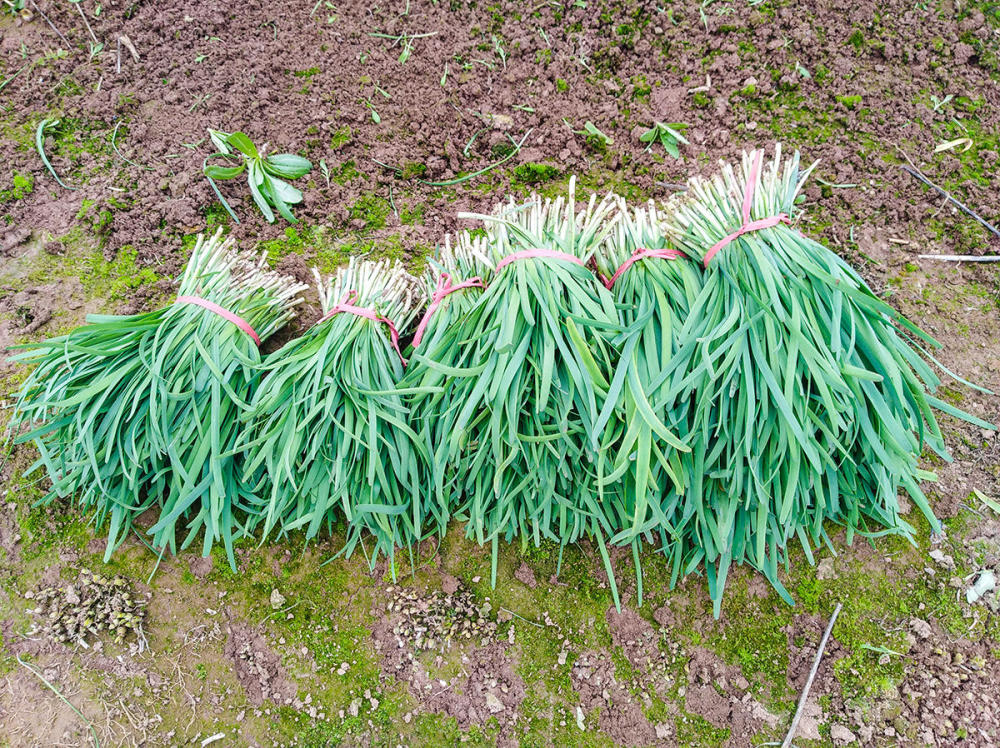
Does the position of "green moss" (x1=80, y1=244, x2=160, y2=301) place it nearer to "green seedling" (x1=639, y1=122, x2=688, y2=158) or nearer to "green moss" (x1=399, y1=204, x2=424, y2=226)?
"green moss" (x1=399, y1=204, x2=424, y2=226)

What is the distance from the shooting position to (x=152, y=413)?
1459 millimetres

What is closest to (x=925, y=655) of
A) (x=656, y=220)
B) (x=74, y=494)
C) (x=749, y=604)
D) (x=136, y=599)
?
(x=749, y=604)

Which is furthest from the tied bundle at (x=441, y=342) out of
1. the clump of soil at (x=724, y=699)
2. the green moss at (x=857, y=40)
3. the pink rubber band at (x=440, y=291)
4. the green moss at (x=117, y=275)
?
the green moss at (x=857, y=40)

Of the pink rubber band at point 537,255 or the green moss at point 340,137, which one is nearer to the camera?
the pink rubber band at point 537,255

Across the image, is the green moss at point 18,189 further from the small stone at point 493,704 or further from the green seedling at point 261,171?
the small stone at point 493,704

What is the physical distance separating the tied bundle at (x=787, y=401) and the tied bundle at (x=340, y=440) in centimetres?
67

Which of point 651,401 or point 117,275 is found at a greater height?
point 117,275

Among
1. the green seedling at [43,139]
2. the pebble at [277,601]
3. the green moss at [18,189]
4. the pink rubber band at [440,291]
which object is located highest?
the green seedling at [43,139]

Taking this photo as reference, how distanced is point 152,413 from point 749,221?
60.0 inches

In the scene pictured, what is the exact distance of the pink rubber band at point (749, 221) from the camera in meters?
1.50

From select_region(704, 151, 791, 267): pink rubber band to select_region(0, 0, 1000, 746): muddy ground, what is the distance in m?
0.48

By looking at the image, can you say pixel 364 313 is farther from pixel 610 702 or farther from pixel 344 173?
pixel 610 702

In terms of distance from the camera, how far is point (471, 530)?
60.9 inches

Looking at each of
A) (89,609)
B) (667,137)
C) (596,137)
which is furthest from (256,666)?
(667,137)
